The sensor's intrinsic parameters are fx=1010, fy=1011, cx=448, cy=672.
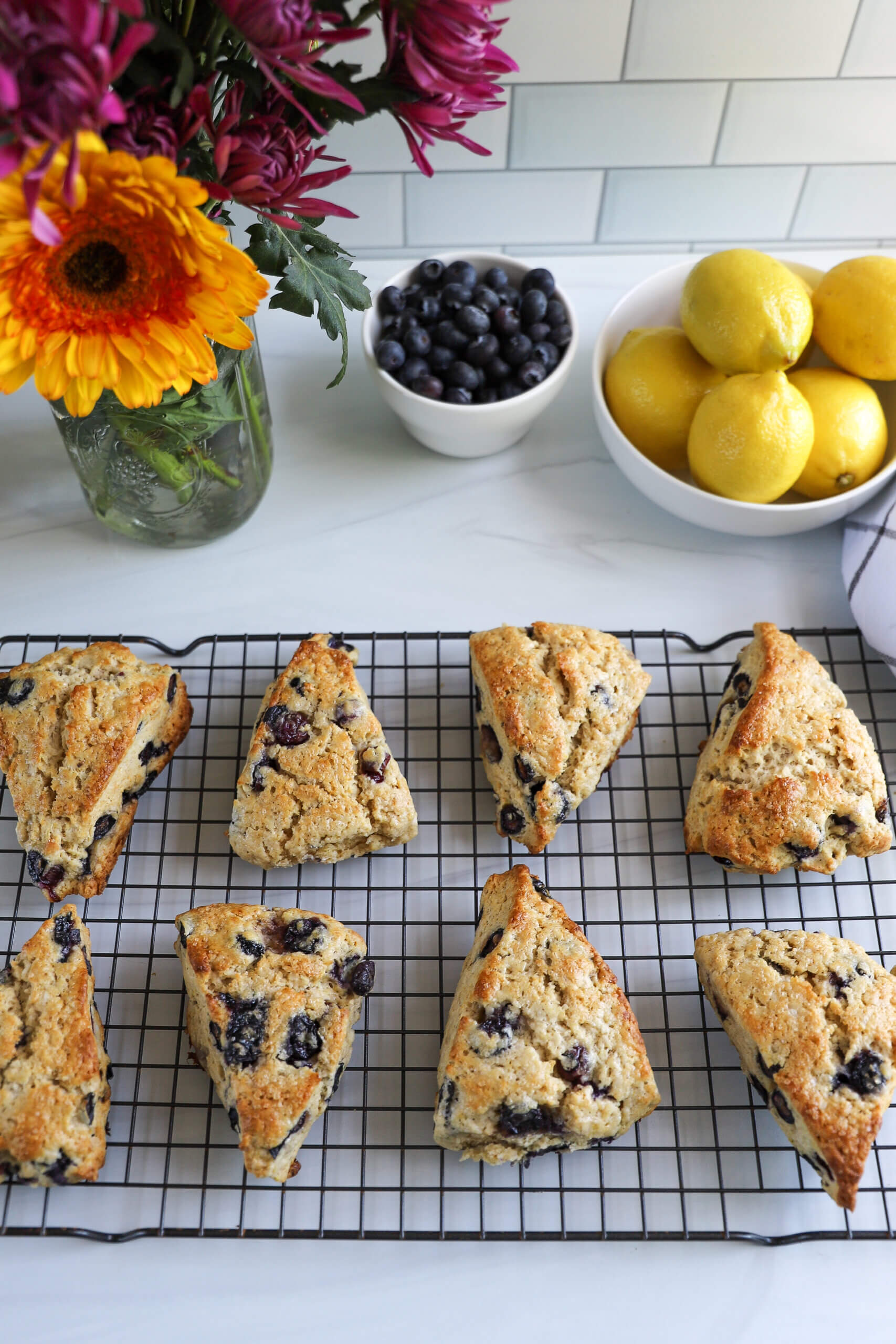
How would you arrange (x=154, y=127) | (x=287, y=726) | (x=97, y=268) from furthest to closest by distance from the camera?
(x=287, y=726) < (x=97, y=268) < (x=154, y=127)

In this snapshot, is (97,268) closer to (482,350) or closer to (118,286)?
(118,286)

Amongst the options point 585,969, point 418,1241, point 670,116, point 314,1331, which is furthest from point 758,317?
point 314,1331

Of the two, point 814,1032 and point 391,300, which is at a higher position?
point 391,300

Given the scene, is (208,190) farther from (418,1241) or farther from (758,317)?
(418,1241)

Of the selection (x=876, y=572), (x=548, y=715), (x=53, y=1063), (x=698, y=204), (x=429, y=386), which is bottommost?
(x=53, y=1063)

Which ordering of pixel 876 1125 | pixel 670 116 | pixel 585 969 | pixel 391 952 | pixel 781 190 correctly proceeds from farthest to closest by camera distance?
pixel 781 190, pixel 670 116, pixel 391 952, pixel 585 969, pixel 876 1125

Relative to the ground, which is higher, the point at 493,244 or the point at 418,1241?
the point at 493,244

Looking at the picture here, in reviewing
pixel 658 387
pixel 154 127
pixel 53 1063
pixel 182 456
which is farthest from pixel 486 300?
pixel 53 1063

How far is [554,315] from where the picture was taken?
1.85m

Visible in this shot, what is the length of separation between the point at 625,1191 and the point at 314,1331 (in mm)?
477

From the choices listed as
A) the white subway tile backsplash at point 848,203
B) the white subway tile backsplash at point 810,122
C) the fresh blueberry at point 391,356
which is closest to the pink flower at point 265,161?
the fresh blueberry at point 391,356

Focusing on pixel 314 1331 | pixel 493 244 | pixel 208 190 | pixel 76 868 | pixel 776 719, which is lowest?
pixel 314 1331

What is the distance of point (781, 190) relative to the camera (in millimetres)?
2125

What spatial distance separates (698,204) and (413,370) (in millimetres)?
821
